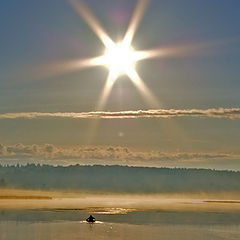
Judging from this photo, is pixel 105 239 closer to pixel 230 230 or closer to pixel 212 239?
pixel 212 239

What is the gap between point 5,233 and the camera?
17738cm

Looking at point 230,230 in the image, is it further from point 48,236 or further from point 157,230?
point 48,236

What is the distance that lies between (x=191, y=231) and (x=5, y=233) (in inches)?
2258

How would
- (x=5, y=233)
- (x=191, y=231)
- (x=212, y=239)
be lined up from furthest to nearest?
(x=191, y=231) < (x=5, y=233) < (x=212, y=239)

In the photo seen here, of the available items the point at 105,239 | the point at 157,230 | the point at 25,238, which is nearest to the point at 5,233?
the point at 25,238

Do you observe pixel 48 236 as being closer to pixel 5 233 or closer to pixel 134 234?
pixel 5 233

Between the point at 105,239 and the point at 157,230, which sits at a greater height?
the point at 157,230

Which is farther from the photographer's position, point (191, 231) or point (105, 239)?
point (191, 231)

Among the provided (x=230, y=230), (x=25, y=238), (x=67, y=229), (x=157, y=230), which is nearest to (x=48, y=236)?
(x=25, y=238)

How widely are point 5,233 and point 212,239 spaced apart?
197ft

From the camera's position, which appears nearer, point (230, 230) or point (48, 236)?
point (48, 236)

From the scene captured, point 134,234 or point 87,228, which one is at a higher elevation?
point 87,228

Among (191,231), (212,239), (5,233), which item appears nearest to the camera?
(212,239)

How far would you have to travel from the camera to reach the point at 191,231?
190125 millimetres
